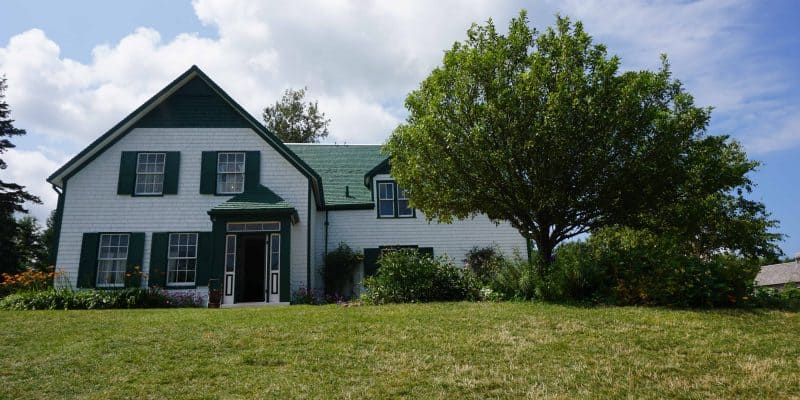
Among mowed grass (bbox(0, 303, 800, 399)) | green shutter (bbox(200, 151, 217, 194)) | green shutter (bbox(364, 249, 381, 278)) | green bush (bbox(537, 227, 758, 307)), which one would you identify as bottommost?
mowed grass (bbox(0, 303, 800, 399))

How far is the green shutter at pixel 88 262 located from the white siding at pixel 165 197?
8.5 inches

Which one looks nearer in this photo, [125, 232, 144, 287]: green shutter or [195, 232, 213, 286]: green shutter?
[125, 232, 144, 287]: green shutter

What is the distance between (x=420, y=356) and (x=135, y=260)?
44.1 ft

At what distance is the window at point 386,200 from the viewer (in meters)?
20.3

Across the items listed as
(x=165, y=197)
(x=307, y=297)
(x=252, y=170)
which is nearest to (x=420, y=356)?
(x=307, y=297)

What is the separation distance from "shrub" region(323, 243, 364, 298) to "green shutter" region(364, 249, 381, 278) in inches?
14.9

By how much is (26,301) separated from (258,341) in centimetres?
1020

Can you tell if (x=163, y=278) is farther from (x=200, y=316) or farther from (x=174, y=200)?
(x=200, y=316)

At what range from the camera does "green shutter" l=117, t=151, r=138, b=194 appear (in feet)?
59.8

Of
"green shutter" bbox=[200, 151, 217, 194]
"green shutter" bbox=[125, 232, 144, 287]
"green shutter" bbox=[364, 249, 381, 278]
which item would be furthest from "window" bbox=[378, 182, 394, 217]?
"green shutter" bbox=[125, 232, 144, 287]

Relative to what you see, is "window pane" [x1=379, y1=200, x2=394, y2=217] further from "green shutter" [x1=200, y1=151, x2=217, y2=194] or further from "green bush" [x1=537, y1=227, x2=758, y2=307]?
"green bush" [x1=537, y1=227, x2=758, y2=307]

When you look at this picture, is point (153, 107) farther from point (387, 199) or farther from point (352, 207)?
point (387, 199)

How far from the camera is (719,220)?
2020 centimetres

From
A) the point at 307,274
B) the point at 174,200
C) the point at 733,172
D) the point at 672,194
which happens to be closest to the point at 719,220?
the point at 733,172
